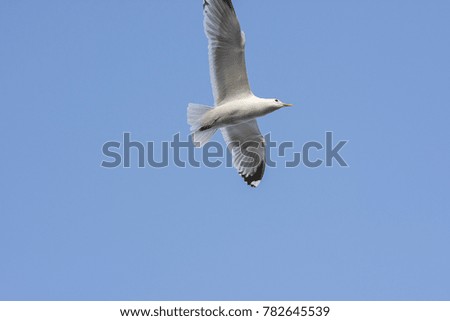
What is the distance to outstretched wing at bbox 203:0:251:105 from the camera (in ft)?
16.6

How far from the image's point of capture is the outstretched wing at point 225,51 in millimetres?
5059

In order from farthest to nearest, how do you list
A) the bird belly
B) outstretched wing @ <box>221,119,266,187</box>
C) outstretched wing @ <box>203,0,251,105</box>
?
1. outstretched wing @ <box>221,119,266,187</box>
2. the bird belly
3. outstretched wing @ <box>203,0,251,105</box>

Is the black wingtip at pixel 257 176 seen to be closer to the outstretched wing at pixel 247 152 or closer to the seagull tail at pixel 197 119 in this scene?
the outstretched wing at pixel 247 152

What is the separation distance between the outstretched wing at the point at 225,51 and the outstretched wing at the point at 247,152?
554 millimetres

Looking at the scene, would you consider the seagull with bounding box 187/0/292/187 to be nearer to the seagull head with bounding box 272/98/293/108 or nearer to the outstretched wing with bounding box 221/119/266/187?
the seagull head with bounding box 272/98/293/108

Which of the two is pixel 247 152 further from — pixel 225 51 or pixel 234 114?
pixel 225 51

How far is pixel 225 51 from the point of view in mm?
5156

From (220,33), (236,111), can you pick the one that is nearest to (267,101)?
(236,111)

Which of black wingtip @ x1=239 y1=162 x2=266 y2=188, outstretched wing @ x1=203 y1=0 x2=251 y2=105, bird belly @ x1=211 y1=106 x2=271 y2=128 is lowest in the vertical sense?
black wingtip @ x1=239 y1=162 x2=266 y2=188

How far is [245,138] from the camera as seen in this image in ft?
19.2

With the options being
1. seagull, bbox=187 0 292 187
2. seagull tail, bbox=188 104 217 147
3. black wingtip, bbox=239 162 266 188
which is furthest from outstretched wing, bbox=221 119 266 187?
seagull tail, bbox=188 104 217 147

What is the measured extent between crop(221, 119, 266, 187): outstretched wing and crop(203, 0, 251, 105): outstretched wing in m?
0.55
